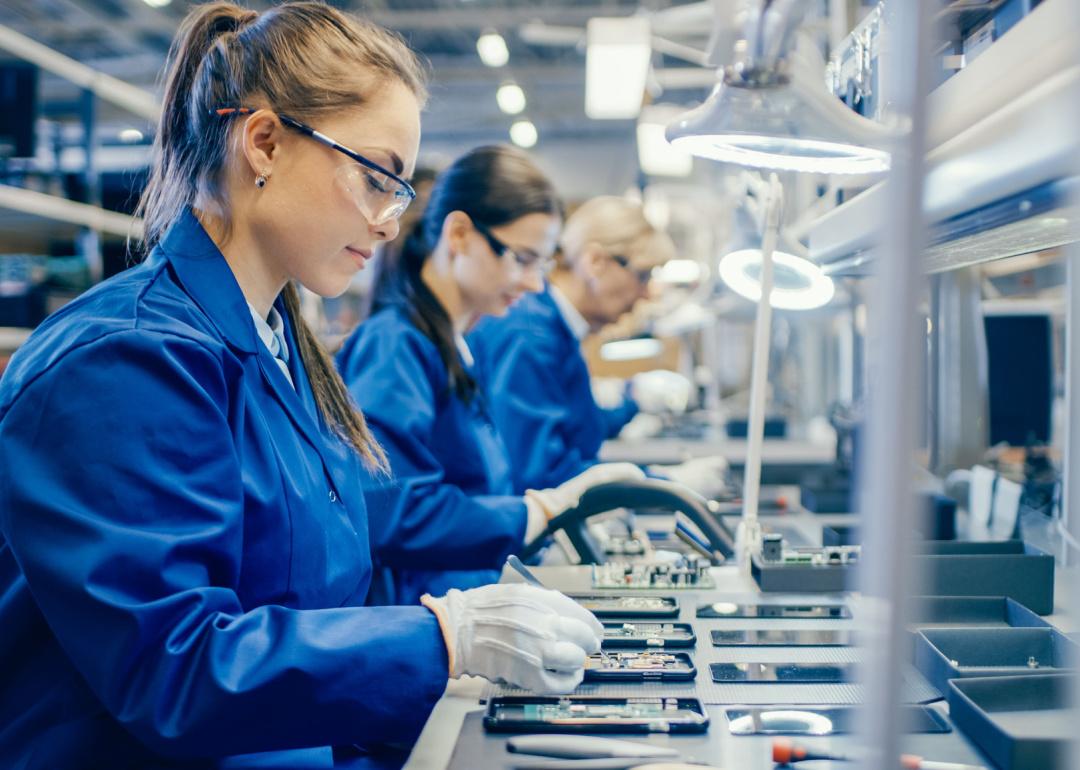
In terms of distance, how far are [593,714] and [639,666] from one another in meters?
0.16

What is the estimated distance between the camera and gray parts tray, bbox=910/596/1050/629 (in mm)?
1299

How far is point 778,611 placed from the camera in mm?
1411

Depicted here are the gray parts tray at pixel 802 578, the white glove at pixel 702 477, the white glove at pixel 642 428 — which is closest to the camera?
the gray parts tray at pixel 802 578

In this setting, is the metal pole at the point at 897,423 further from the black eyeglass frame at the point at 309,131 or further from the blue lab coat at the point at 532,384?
the blue lab coat at the point at 532,384

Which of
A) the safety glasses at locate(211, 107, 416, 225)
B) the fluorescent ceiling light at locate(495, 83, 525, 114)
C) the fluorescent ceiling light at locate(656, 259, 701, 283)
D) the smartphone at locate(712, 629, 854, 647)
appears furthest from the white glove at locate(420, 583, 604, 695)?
the fluorescent ceiling light at locate(495, 83, 525, 114)

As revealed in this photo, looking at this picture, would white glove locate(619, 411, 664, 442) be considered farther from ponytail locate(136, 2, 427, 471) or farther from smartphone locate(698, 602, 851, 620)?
ponytail locate(136, 2, 427, 471)

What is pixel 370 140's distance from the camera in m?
1.22

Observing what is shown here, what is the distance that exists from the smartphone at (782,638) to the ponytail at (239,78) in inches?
34.3

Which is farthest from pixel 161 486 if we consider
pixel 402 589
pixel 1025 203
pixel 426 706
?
pixel 402 589

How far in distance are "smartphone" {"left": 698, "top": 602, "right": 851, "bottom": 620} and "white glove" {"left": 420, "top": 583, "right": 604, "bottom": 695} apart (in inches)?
16.5

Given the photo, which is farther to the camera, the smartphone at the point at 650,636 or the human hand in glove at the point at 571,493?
the human hand in glove at the point at 571,493

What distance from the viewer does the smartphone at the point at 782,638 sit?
127 cm

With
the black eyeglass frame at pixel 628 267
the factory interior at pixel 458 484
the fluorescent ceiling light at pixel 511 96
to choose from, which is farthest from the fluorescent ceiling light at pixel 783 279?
the fluorescent ceiling light at pixel 511 96

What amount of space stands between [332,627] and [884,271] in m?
0.68
